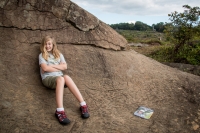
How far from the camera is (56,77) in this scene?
9.17 ft

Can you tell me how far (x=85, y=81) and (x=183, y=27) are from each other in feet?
17.1

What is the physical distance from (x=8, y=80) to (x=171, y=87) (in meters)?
2.84

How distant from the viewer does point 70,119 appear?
8.57ft

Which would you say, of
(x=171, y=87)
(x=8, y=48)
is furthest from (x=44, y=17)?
(x=171, y=87)

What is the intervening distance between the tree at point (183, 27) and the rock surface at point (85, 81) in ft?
11.1

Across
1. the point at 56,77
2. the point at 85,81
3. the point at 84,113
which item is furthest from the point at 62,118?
the point at 85,81

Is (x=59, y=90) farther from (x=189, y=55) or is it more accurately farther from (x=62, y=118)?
(x=189, y=55)

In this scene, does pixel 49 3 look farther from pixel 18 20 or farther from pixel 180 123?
pixel 180 123

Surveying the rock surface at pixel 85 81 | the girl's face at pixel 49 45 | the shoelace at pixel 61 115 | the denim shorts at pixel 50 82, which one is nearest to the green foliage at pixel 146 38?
the rock surface at pixel 85 81

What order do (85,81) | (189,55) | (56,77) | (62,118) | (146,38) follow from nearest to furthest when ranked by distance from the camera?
1. (62,118)
2. (56,77)
3. (85,81)
4. (189,55)
5. (146,38)

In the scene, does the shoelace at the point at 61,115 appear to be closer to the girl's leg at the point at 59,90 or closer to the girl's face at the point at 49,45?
the girl's leg at the point at 59,90

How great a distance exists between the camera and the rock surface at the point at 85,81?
2.62 metres

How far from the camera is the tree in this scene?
7160 mm

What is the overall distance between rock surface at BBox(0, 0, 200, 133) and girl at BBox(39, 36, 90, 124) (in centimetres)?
Answer: 12
